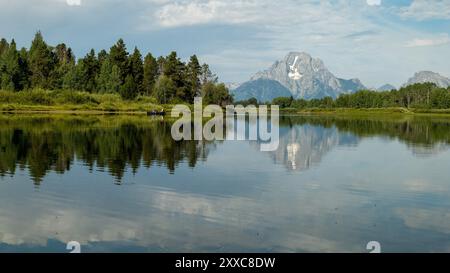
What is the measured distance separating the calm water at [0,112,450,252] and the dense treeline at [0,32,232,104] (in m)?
104

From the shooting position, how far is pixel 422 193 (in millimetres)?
24312

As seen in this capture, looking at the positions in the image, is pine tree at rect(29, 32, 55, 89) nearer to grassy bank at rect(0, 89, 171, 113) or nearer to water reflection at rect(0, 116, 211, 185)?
grassy bank at rect(0, 89, 171, 113)

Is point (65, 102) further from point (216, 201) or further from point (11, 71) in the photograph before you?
point (216, 201)

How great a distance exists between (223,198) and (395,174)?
45.5 feet

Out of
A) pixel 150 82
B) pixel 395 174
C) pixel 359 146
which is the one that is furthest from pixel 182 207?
pixel 150 82

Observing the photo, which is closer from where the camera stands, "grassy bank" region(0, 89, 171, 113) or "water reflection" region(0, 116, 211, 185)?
"water reflection" region(0, 116, 211, 185)

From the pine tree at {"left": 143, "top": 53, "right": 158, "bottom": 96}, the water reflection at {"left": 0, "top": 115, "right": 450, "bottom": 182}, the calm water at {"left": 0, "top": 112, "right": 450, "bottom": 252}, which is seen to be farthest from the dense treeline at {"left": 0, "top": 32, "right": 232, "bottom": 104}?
the calm water at {"left": 0, "top": 112, "right": 450, "bottom": 252}

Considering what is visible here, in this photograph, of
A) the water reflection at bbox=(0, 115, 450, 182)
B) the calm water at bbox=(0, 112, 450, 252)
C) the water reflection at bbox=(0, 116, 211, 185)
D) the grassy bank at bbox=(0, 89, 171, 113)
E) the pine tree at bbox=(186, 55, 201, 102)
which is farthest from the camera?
the pine tree at bbox=(186, 55, 201, 102)

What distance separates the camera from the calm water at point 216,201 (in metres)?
15.4

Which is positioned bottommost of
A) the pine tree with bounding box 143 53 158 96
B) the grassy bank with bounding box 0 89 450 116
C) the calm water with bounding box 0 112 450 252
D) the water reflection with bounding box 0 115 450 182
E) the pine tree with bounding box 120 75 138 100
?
the calm water with bounding box 0 112 450 252

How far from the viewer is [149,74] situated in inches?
6388

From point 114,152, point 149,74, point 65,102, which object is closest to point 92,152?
point 114,152

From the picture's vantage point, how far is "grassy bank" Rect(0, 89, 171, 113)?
11769 cm
